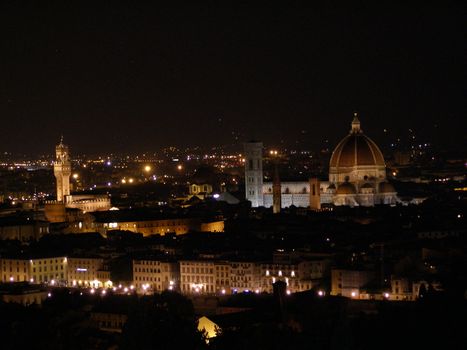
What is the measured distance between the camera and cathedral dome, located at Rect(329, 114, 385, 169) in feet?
256

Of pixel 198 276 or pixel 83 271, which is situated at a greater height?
pixel 83 271

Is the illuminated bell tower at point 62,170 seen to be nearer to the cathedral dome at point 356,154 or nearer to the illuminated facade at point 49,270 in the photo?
the cathedral dome at point 356,154

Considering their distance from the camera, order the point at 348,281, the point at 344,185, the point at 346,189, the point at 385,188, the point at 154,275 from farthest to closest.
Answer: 1. the point at 385,188
2. the point at 344,185
3. the point at 346,189
4. the point at 154,275
5. the point at 348,281

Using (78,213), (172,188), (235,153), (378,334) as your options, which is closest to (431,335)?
(378,334)

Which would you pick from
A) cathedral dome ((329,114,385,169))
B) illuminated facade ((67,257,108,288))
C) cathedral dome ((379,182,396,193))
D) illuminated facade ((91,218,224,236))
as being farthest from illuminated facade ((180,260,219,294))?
cathedral dome ((379,182,396,193))

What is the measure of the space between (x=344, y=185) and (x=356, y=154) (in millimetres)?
1956

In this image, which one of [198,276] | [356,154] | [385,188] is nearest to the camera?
[198,276]

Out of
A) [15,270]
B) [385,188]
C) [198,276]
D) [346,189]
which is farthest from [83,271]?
[385,188]

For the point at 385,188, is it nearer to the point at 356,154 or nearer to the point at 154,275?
the point at 356,154

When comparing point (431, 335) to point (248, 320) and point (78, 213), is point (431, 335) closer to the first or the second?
point (248, 320)

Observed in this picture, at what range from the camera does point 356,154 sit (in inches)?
3081

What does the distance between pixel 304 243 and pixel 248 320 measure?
59.4ft

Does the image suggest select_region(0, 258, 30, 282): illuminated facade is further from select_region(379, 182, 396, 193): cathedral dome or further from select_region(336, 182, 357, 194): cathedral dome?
select_region(379, 182, 396, 193): cathedral dome

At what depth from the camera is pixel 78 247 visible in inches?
2224
